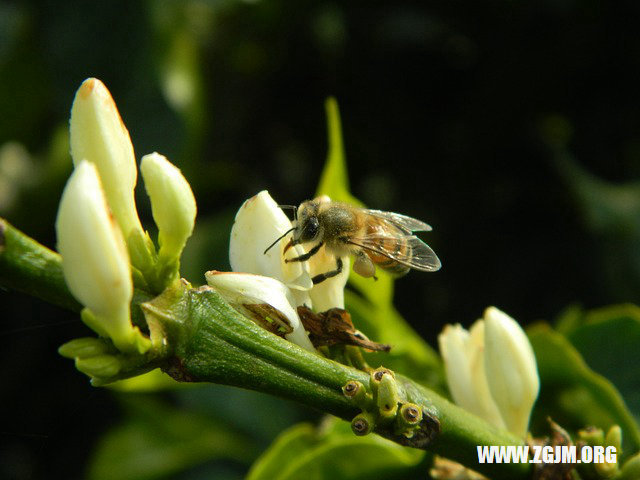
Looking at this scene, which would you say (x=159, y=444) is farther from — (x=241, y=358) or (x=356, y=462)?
(x=241, y=358)

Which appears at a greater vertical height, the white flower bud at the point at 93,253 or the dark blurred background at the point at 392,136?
the dark blurred background at the point at 392,136

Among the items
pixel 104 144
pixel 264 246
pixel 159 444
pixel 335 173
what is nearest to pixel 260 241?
pixel 264 246

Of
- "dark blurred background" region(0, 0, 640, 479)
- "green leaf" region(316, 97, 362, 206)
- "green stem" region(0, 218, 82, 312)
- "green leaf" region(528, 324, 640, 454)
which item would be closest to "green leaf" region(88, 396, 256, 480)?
"dark blurred background" region(0, 0, 640, 479)

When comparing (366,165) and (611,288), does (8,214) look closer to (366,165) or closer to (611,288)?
(366,165)

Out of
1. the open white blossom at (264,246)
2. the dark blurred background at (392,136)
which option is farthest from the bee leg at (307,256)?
the dark blurred background at (392,136)

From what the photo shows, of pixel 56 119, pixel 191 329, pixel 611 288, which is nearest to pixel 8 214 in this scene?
pixel 56 119

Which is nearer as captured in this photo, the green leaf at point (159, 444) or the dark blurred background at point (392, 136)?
the green leaf at point (159, 444)

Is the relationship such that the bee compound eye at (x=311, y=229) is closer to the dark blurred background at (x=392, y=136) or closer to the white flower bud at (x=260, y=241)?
the white flower bud at (x=260, y=241)
